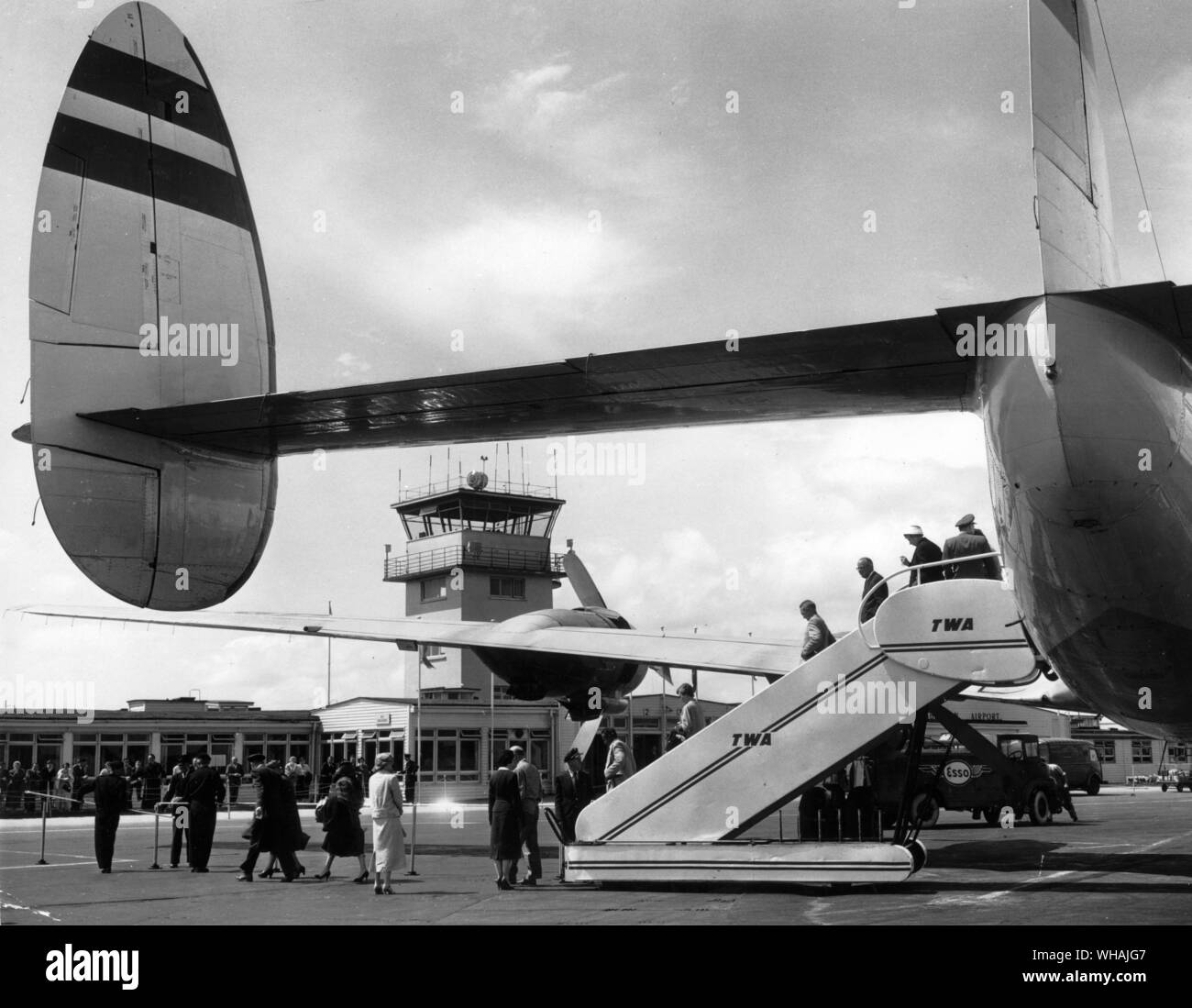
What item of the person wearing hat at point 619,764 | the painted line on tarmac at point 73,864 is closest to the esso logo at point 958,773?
the person wearing hat at point 619,764

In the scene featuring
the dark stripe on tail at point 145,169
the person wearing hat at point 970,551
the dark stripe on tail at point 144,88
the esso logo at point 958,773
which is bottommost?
the esso logo at point 958,773

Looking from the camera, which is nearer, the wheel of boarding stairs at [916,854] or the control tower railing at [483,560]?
the wheel of boarding stairs at [916,854]

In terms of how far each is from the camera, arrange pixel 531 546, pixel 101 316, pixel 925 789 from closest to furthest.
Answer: pixel 101 316 < pixel 925 789 < pixel 531 546

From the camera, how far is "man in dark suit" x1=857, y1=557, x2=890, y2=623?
11211mm

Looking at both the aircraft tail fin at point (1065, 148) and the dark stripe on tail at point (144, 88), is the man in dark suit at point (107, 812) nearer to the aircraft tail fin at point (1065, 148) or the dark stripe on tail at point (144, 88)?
the dark stripe on tail at point (144, 88)

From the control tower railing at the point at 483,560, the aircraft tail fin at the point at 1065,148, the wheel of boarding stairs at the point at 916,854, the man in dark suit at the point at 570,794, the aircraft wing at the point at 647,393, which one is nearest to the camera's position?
the aircraft tail fin at the point at 1065,148

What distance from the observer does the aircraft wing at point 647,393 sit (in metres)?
6.26

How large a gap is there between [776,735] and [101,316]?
713 cm

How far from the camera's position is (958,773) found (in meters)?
25.0

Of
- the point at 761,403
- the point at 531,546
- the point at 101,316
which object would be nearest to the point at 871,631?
the point at 761,403

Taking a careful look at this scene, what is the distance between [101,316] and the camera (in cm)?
924

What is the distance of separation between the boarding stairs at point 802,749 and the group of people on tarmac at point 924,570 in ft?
1.29
